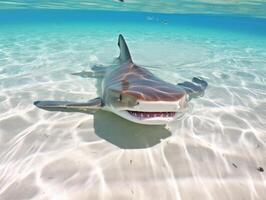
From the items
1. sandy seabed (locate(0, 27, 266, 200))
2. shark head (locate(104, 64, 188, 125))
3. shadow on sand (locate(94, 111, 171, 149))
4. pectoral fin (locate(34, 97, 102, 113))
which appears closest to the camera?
sandy seabed (locate(0, 27, 266, 200))

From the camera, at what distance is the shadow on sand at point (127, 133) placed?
3256mm

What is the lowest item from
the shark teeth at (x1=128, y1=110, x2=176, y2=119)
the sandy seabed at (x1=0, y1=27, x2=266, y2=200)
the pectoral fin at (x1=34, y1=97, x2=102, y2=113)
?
the sandy seabed at (x1=0, y1=27, x2=266, y2=200)

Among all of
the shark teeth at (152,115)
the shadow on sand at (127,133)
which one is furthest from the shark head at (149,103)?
the shadow on sand at (127,133)

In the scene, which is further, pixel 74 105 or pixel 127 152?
pixel 74 105

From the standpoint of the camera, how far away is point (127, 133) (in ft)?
11.3

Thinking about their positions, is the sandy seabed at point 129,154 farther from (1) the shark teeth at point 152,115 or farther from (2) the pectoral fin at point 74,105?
(1) the shark teeth at point 152,115

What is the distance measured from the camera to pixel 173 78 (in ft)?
23.3

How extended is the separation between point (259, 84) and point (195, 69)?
7.88 ft

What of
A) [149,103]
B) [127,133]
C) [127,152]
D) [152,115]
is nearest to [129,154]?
[127,152]

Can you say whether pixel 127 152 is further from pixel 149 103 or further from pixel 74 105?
pixel 74 105

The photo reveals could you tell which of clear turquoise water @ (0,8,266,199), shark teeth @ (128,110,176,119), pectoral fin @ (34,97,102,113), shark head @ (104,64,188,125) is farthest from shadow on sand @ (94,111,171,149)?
shark teeth @ (128,110,176,119)

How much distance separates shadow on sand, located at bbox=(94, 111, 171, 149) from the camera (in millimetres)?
3256

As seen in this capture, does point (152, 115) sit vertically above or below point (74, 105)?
above

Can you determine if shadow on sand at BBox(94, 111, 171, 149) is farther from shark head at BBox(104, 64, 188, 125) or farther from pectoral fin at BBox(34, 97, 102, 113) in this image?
shark head at BBox(104, 64, 188, 125)
